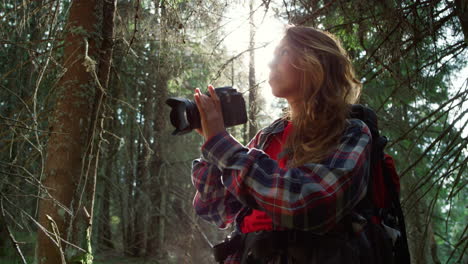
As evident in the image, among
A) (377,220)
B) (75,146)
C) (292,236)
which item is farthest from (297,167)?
(75,146)

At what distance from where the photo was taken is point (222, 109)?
1501 mm

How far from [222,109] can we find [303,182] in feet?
1.50

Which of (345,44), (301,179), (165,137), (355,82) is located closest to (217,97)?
(301,179)

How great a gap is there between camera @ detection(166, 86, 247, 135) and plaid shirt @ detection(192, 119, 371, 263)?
0.40 feet

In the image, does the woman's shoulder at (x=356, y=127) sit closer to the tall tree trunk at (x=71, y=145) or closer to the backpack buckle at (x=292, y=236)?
the backpack buckle at (x=292, y=236)

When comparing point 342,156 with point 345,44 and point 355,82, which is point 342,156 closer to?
point 355,82

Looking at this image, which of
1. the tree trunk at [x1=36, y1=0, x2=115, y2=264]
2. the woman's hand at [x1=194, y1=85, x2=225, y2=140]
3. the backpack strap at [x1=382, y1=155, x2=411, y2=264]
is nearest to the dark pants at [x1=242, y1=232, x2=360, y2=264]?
the backpack strap at [x1=382, y1=155, x2=411, y2=264]

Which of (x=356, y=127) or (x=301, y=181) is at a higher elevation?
(x=356, y=127)

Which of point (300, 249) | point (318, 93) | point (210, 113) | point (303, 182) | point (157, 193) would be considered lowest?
point (157, 193)

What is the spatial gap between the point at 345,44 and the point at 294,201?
3.97 metres

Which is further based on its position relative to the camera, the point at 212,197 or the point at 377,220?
the point at 212,197

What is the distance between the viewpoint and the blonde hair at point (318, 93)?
143 centimetres

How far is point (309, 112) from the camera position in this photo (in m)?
1.52

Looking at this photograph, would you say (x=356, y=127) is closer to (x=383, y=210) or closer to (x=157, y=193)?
(x=383, y=210)
